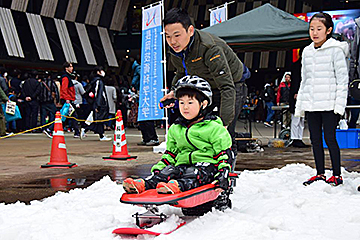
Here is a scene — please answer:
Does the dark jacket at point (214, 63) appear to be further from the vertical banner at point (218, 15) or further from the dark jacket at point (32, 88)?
the dark jacket at point (32, 88)

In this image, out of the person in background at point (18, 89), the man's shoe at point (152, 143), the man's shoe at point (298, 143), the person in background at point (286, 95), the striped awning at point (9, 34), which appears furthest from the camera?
the striped awning at point (9, 34)

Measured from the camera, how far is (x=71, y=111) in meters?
12.6

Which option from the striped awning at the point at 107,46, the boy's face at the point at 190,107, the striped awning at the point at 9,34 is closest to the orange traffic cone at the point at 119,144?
the boy's face at the point at 190,107

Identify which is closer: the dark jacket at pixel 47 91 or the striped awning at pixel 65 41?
the dark jacket at pixel 47 91

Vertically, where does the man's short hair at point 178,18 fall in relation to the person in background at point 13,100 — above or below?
above

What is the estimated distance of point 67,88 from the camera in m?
12.4

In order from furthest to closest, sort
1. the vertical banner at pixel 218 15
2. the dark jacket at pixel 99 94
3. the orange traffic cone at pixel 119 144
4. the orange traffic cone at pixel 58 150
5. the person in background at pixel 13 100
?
the person in background at pixel 13 100 → the vertical banner at pixel 218 15 → the dark jacket at pixel 99 94 → the orange traffic cone at pixel 119 144 → the orange traffic cone at pixel 58 150

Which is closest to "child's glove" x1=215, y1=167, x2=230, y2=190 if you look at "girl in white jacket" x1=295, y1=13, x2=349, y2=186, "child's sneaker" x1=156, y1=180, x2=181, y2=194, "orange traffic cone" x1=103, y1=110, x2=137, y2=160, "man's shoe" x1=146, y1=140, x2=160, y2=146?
"child's sneaker" x1=156, y1=180, x2=181, y2=194

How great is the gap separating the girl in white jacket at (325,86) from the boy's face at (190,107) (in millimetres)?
1944

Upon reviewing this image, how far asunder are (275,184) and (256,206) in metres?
1.21

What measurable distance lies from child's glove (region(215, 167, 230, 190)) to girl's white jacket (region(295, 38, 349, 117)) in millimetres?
1975

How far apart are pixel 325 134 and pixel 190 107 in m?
2.14

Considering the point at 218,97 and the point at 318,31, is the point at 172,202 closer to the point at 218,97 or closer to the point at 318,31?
the point at 218,97

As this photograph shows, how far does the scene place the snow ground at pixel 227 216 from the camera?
288 centimetres
